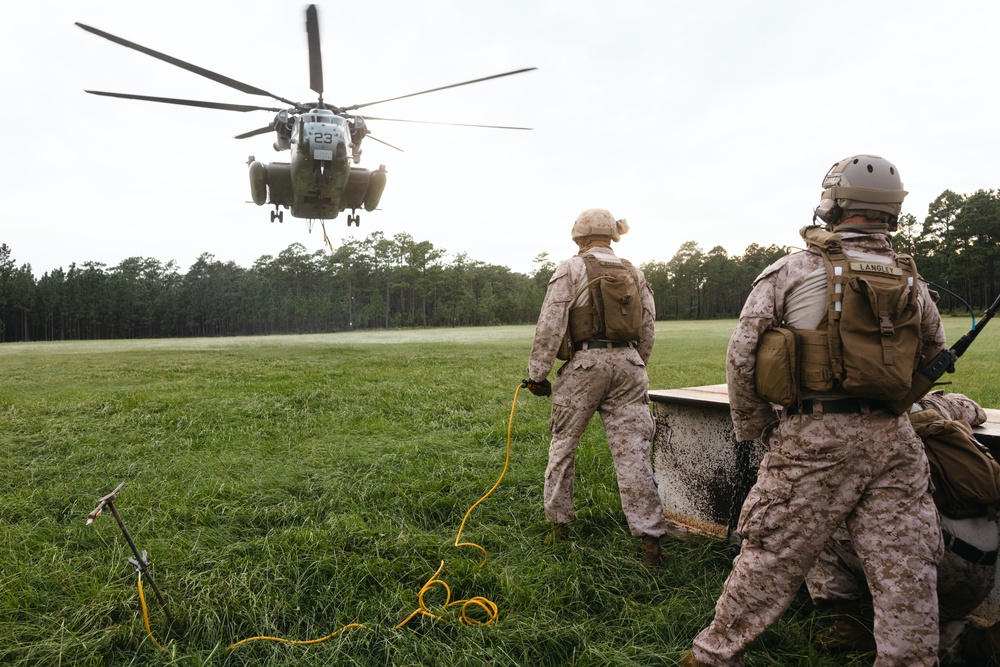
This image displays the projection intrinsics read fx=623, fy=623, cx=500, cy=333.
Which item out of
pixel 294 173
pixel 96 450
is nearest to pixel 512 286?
pixel 294 173

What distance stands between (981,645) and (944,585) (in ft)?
1.15

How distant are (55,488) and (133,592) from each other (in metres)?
3.04

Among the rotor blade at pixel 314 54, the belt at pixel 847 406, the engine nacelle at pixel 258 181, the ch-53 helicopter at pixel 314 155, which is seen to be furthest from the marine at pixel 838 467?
the engine nacelle at pixel 258 181

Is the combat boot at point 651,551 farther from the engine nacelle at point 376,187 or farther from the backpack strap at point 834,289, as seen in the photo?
the engine nacelle at point 376,187

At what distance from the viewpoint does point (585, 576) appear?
3.84 metres

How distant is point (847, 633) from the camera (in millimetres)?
2953

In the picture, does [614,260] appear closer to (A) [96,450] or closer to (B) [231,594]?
(B) [231,594]

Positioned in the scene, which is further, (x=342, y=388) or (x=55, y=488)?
(x=342, y=388)

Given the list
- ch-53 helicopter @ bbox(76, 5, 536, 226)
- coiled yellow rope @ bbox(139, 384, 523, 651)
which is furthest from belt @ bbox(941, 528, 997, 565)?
ch-53 helicopter @ bbox(76, 5, 536, 226)

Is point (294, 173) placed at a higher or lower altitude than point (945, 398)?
higher

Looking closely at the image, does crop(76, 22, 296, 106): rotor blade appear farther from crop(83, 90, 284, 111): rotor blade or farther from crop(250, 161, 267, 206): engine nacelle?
crop(250, 161, 267, 206): engine nacelle

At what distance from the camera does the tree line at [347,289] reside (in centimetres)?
7319

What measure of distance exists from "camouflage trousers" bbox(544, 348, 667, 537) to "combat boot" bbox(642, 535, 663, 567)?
0.15 m

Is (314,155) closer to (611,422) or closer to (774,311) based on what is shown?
(611,422)
